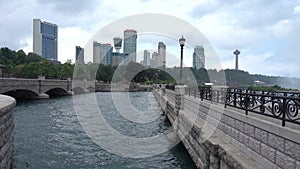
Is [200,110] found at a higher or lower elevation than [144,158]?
higher

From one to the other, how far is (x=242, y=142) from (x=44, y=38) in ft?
616

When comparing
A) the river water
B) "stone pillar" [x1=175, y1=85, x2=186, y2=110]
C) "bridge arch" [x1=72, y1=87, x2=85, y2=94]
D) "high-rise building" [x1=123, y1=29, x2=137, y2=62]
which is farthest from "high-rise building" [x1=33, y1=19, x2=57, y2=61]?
"stone pillar" [x1=175, y1=85, x2=186, y2=110]

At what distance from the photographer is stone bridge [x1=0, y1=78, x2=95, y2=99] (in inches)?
1437

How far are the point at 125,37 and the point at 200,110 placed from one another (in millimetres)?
49757

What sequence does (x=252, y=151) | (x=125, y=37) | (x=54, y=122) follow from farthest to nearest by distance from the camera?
(x=125, y=37) < (x=54, y=122) < (x=252, y=151)

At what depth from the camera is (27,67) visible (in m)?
86.3

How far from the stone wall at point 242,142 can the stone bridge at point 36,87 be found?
101 ft

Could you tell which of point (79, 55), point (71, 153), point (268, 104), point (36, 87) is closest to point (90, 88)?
point (79, 55)

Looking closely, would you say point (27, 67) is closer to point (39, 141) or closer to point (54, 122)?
point (54, 122)

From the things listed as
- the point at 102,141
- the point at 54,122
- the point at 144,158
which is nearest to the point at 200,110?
the point at 144,158

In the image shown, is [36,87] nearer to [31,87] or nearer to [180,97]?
[31,87]

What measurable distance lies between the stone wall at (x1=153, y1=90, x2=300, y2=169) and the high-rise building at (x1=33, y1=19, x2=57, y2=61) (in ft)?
588

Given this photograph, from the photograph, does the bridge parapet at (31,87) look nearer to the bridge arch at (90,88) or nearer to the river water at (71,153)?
the river water at (71,153)

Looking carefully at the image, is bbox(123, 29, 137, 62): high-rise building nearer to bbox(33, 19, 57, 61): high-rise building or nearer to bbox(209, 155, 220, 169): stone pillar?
bbox(209, 155, 220, 169): stone pillar
